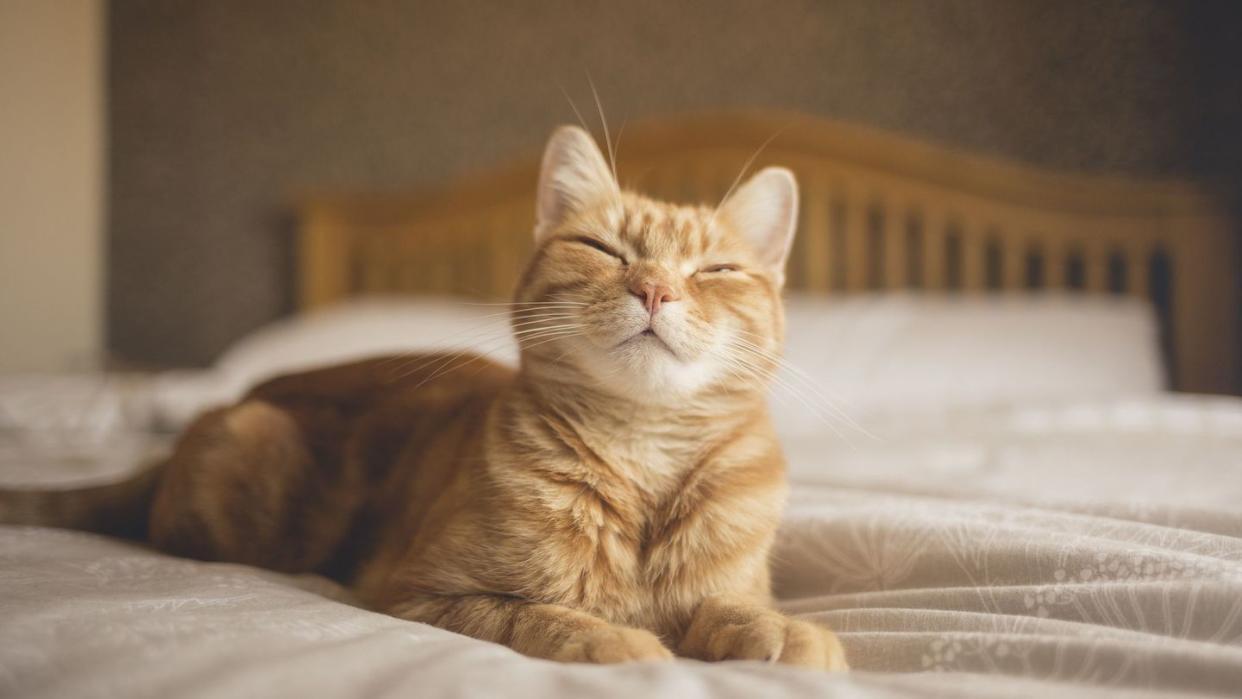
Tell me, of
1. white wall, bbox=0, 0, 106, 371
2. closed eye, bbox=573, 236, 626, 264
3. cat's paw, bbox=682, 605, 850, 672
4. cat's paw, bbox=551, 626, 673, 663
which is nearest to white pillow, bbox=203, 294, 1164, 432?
closed eye, bbox=573, 236, 626, 264

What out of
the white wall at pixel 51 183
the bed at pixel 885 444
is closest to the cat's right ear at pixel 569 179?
the bed at pixel 885 444

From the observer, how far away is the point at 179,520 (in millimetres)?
1186

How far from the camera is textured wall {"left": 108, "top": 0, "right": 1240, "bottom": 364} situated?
2.93m

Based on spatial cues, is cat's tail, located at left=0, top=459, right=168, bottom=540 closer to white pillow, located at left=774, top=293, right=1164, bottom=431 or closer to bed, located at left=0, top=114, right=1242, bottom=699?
bed, located at left=0, top=114, right=1242, bottom=699

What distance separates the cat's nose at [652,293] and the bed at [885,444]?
204 millimetres

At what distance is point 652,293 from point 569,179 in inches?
13.2

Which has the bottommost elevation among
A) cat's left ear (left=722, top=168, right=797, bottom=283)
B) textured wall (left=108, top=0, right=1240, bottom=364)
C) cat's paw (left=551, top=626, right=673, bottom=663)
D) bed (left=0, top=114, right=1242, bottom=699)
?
cat's paw (left=551, top=626, right=673, bottom=663)

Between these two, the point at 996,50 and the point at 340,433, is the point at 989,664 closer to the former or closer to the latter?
the point at 340,433

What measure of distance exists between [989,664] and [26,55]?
14.0ft

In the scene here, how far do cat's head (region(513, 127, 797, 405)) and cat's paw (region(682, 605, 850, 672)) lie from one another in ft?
0.91

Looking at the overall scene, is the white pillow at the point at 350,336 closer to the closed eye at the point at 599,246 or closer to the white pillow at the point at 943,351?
the white pillow at the point at 943,351

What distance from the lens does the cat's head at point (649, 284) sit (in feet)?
3.21

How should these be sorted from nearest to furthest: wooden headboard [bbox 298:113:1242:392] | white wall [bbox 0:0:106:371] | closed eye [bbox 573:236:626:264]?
closed eye [bbox 573:236:626:264] < wooden headboard [bbox 298:113:1242:392] < white wall [bbox 0:0:106:371]

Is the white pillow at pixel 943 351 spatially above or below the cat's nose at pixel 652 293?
below
